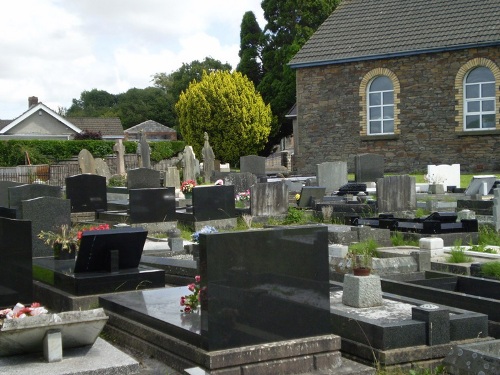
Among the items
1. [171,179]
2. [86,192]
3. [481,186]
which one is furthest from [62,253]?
[171,179]

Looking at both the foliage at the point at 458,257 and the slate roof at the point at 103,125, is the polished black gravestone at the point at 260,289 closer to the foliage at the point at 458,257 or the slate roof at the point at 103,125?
the foliage at the point at 458,257

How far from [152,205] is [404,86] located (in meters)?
15.6

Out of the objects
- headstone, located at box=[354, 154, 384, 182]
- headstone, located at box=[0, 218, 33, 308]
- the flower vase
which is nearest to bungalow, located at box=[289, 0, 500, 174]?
headstone, located at box=[354, 154, 384, 182]

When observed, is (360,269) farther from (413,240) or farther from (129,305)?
(413,240)

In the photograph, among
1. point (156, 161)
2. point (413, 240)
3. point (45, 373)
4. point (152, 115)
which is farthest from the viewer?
point (152, 115)

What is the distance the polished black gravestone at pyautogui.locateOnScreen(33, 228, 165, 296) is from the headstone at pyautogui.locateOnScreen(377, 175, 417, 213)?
9.14 metres

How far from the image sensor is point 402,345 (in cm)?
642

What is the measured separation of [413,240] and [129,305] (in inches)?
257

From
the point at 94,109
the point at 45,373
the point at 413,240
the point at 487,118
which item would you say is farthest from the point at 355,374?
the point at 94,109

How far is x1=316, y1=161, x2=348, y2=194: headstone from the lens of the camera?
22.6 metres

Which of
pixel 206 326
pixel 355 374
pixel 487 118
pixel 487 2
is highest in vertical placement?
pixel 487 2

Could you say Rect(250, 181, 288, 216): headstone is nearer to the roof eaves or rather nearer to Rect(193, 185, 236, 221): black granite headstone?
Rect(193, 185, 236, 221): black granite headstone

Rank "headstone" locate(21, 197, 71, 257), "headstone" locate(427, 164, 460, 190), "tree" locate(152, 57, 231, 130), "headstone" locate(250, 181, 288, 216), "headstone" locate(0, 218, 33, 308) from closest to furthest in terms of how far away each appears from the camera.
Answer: "headstone" locate(0, 218, 33, 308), "headstone" locate(21, 197, 71, 257), "headstone" locate(250, 181, 288, 216), "headstone" locate(427, 164, 460, 190), "tree" locate(152, 57, 231, 130)

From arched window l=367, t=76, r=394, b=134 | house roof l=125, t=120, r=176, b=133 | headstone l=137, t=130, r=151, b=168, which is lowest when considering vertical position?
headstone l=137, t=130, r=151, b=168
